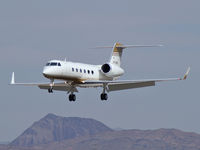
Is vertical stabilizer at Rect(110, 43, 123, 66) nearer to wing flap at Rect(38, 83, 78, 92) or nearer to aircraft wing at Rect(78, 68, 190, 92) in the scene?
aircraft wing at Rect(78, 68, 190, 92)

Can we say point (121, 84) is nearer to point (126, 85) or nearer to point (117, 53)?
point (126, 85)

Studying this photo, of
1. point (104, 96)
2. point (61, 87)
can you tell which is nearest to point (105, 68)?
point (104, 96)

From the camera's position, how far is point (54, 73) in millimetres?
58906

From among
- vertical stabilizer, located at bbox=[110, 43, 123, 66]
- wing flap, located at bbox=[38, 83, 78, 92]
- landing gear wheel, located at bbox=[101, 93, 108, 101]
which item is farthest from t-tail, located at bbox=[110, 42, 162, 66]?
landing gear wheel, located at bbox=[101, 93, 108, 101]

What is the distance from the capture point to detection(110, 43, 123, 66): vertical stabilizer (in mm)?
72325

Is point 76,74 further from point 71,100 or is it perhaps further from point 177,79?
point 177,79

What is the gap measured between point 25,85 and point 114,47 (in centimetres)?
1275

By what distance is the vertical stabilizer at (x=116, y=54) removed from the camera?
72.3m

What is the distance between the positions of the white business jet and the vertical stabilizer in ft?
2.27

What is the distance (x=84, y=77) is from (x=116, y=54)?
1087 cm

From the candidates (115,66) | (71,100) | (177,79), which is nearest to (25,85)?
(71,100)

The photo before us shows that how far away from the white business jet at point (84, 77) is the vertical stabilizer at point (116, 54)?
0.69 metres

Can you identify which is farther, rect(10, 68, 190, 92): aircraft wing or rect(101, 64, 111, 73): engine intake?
rect(101, 64, 111, 73): engine intake

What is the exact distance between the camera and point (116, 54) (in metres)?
72.9
